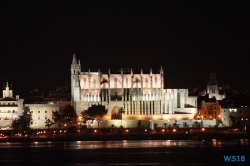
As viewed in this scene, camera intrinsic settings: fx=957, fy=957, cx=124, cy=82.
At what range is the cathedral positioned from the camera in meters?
163

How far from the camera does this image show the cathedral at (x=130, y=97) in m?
163

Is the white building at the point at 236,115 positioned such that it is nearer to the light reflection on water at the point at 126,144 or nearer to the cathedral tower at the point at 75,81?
the light reflection on water at the point at 126,144

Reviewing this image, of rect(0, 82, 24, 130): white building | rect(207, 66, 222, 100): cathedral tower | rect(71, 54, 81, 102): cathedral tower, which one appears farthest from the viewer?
rect(207, 66, 222, 100): cathedral tower

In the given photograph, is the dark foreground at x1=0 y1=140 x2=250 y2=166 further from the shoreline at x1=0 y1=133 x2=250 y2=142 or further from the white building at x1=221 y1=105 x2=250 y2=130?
the white building at x1=221 y1=105 x2=250 y2=130

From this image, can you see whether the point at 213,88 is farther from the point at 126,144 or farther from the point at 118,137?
the point at 126,144

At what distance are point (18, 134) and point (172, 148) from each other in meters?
43.2

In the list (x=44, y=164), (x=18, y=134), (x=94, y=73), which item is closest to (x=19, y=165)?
(x=44, y=164)

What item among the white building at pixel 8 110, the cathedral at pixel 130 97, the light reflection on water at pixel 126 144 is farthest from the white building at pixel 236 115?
the white building at pixel 8 110

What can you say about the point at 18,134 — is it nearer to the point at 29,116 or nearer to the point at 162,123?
the point at 29,116

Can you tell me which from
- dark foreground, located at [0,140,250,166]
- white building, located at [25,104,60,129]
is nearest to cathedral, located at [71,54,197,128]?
white building, located at [25,104,60,129]

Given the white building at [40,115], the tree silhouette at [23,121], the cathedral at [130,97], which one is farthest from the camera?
the white building at [40,115]

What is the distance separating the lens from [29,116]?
168125 mm

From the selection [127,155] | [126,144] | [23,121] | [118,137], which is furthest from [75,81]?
[127,155]

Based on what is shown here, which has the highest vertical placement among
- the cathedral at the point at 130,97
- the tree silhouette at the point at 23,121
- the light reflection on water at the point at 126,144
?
the cathedral at the point at 130,97
